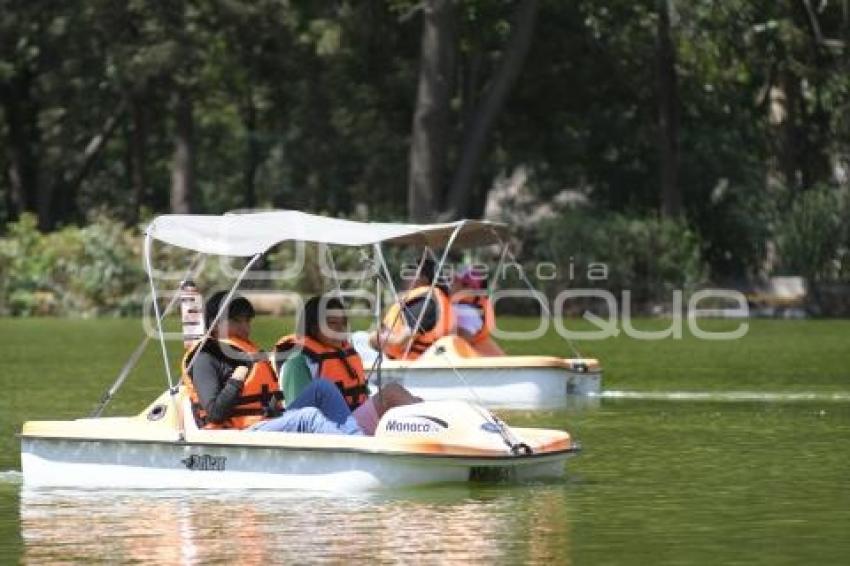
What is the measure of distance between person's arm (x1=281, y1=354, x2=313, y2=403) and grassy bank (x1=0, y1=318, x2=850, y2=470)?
9.77 ft

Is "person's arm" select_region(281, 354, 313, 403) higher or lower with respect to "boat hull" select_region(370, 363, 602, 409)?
higher

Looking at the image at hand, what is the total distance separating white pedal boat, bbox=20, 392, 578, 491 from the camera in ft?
58.6

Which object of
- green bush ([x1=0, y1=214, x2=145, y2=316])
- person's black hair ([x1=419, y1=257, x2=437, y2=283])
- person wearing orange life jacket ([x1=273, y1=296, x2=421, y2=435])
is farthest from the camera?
green bush ([x1=0, y1=214, x2=145, y2=316])

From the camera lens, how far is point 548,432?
1892 cm

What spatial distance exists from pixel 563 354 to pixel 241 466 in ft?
71.6

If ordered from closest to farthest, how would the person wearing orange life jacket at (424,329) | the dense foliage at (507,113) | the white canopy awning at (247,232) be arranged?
the white canopy awning at (247,232), the person wearing orange life jacket at (424,329), the dense foliage at (507,113)

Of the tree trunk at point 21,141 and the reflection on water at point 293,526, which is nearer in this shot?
the reflection on water at point 293,526

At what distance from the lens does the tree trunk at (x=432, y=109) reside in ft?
178

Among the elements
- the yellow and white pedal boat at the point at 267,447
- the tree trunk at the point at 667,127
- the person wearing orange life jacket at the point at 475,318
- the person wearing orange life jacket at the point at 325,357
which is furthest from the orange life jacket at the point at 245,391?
the tree trunk at the point at 667,127

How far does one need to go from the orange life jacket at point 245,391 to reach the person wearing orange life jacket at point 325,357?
0.73m

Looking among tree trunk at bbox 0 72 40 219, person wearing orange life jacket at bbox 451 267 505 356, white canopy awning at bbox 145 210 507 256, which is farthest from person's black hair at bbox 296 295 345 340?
tree trunk at bbox 0 72 40 219

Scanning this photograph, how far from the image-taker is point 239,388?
18344 mm

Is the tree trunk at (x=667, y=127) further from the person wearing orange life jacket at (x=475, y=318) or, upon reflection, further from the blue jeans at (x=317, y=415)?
the blue jeans at (x=317, y=415)

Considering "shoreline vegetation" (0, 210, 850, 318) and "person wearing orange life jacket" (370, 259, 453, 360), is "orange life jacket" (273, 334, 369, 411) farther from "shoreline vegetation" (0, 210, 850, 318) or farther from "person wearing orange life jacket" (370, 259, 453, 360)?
"shoreline vegetation" (0, 210, 850, 318)
